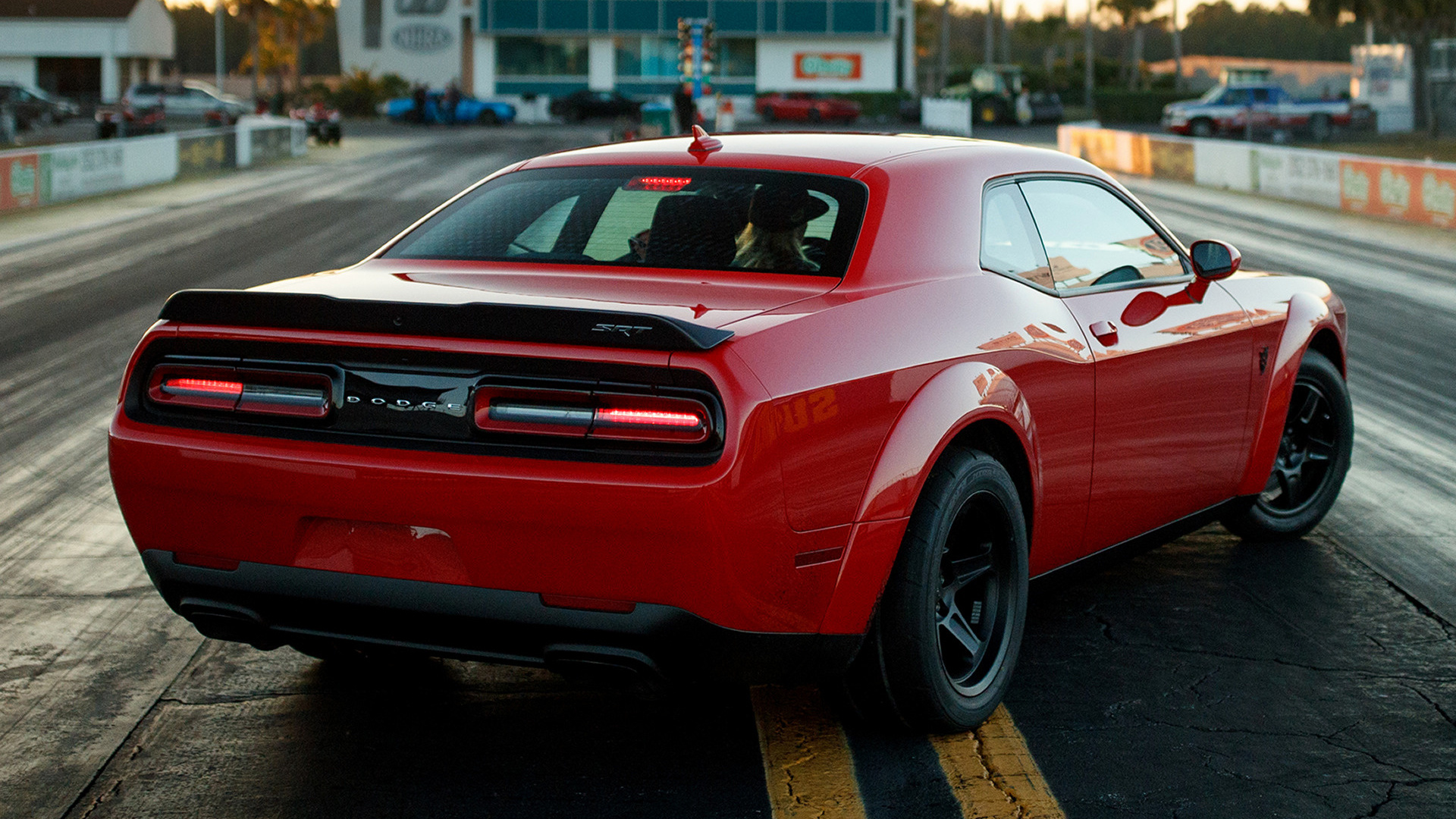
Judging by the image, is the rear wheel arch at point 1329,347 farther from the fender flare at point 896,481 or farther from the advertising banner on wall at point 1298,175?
the advertising banner on wall at point 1298,175

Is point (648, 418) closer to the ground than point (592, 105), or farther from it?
closer to the ground

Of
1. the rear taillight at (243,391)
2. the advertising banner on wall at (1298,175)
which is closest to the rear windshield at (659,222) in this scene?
the rear taillight at (243,391)

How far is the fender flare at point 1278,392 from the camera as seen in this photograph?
5355 mm

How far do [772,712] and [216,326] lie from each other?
5.63ft

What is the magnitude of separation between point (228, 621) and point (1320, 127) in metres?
50.7

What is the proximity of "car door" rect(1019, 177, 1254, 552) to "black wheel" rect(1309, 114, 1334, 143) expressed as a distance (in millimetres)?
47636

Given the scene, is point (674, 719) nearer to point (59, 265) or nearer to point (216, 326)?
point (216, 326)

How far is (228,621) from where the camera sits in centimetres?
360

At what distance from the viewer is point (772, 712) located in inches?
165

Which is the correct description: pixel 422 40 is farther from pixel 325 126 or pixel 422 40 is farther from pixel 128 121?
pixel 325 126

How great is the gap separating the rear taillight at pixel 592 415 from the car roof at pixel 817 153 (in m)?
A: 1.23

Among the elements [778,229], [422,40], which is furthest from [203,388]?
[422,40]

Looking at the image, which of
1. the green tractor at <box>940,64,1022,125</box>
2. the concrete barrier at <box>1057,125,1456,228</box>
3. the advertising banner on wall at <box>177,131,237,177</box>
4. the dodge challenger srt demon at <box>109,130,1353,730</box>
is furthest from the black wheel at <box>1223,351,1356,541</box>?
the green tractor at <box>940,64,1022,125</box>

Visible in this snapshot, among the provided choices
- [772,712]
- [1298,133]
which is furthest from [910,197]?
[1298,133]
